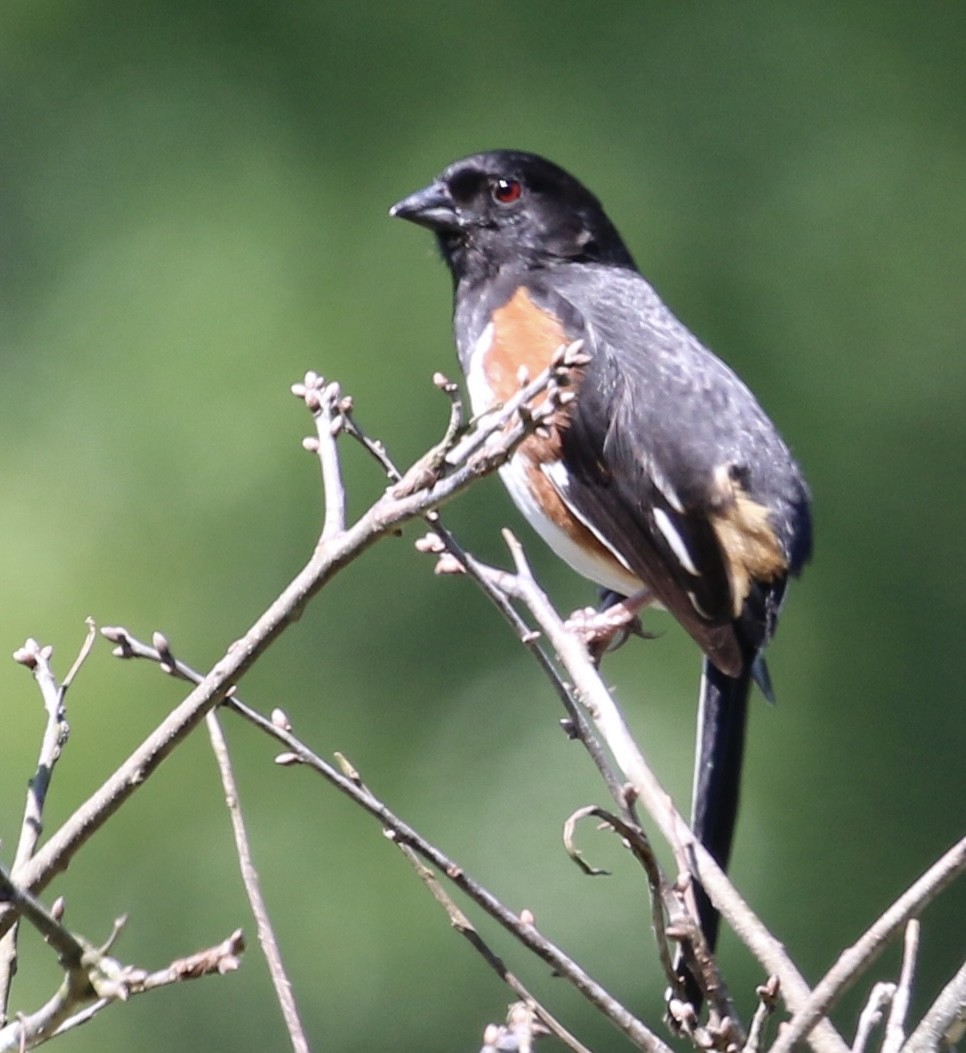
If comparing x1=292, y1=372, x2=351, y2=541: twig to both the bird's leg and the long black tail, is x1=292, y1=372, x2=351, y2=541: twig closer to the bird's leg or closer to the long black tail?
the long black tail

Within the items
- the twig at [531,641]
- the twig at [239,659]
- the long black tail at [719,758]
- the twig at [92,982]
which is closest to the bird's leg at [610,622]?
the long black tail at [719,758]

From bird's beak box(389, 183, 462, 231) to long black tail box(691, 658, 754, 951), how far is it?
35.7 inches

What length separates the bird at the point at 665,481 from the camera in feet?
8.91

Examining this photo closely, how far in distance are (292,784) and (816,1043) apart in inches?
161

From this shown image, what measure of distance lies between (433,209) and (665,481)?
0.67m

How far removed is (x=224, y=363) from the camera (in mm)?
5371

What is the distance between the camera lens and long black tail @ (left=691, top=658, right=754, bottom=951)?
2564 mm

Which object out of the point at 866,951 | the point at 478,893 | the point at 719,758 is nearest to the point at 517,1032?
the point at 478,893

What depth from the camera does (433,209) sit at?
324 cm

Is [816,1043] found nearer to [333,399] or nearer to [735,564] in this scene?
[333,399]

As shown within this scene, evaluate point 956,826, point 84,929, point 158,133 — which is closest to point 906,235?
point 956,826

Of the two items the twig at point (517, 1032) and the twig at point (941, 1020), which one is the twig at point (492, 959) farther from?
the twig at point (941, 1020)

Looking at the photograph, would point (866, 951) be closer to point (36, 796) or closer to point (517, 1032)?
point (517, 1032)

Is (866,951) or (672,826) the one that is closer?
(866,951)
